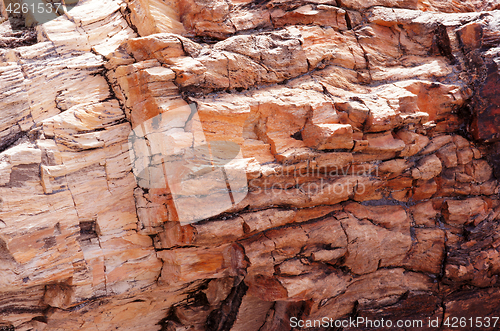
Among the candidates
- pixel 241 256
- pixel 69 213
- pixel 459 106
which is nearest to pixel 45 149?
pixel 69 213

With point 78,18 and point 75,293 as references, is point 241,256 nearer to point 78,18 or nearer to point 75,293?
point 75,293

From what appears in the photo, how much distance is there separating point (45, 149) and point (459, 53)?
5483mm

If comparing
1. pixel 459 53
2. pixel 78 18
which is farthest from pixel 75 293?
pixel 459 53

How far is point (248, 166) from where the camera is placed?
432cm

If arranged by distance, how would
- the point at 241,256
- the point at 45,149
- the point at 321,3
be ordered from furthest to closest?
the point at 321,3 < the point at 241,256 < the point at 45,149

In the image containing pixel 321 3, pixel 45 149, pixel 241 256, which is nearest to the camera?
pixel 45 149

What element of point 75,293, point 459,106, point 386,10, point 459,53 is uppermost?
point 386,10

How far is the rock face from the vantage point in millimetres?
Answer: 4270

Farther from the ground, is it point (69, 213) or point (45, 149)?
point (45, 149)

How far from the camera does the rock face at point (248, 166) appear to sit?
4270mm

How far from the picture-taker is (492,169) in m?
5.69

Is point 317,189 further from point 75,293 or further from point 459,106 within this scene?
point 75,293

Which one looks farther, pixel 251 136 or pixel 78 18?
pixel 78 18

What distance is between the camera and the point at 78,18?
A: 202 inches
